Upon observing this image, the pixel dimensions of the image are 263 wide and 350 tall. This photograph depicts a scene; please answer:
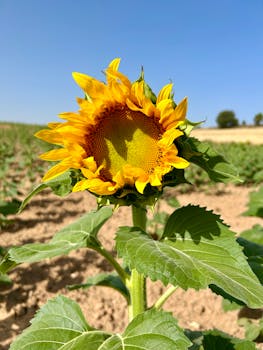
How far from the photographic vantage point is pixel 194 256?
1.23 meters

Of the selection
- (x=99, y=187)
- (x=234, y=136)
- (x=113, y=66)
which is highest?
(x=234, y=136)

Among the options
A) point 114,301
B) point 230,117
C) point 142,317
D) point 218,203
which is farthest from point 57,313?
point 230,117

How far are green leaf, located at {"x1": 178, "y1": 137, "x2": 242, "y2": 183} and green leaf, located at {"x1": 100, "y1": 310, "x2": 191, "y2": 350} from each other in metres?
0.48

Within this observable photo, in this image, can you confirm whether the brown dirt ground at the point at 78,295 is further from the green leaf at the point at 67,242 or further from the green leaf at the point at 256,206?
the green leaf at the point at 67,242

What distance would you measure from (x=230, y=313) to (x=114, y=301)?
2.99ft

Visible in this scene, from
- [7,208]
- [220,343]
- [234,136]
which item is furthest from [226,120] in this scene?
[220,343]

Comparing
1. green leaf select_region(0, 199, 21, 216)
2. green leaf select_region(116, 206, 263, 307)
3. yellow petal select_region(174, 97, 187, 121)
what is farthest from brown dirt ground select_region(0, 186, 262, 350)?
yellow petal select_region(174, 97, 187, 121)

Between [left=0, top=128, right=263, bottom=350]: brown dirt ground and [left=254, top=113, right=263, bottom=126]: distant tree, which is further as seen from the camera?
[left=254, top=113, right=263, bottom=126]: distant tree

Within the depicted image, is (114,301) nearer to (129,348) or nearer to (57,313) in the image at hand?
(57,313)

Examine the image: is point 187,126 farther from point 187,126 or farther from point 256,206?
point 256,206

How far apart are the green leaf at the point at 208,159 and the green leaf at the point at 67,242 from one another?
1.40 ft

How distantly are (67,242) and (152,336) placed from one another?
0.52 meters

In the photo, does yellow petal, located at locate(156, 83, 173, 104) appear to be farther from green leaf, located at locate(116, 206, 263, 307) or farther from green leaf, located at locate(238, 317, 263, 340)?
green leaf, located at locate(238, 317, 263, 340)

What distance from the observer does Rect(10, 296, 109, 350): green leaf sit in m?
1.31
